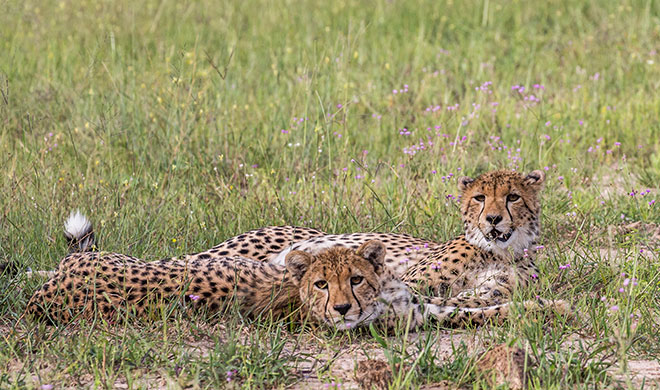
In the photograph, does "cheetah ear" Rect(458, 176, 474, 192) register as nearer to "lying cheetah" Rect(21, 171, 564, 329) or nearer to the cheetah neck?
"lying cheetah" Rect(21, 171, 564, 329)

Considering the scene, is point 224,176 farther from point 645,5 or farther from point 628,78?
point 645,5

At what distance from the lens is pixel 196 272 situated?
159 inches

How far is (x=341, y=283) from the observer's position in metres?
3.76

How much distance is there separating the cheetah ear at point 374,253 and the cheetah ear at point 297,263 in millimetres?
219

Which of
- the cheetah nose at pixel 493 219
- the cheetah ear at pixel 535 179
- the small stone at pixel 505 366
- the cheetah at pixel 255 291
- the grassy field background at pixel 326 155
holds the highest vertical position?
the cheetah ear at pixel 535 179

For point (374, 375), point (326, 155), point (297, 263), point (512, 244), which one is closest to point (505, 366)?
point (374, 375)

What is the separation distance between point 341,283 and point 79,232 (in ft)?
5.06

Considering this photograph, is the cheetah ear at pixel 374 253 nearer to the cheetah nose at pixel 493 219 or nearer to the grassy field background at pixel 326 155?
the grassy field background at pixel 326 155

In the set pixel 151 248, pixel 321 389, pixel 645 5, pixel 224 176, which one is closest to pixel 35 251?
pixel 151 248

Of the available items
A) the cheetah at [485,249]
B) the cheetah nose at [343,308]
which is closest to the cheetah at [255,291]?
the cheetah nose at [343,308]

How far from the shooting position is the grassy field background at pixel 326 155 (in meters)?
3.50

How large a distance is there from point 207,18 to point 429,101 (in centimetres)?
333

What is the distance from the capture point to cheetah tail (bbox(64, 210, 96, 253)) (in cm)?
458

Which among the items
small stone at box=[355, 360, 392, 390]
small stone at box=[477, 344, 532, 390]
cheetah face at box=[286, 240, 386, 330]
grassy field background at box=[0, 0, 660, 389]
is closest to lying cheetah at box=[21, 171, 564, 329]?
cheetah face at box=[286, 240, 386, 330]
